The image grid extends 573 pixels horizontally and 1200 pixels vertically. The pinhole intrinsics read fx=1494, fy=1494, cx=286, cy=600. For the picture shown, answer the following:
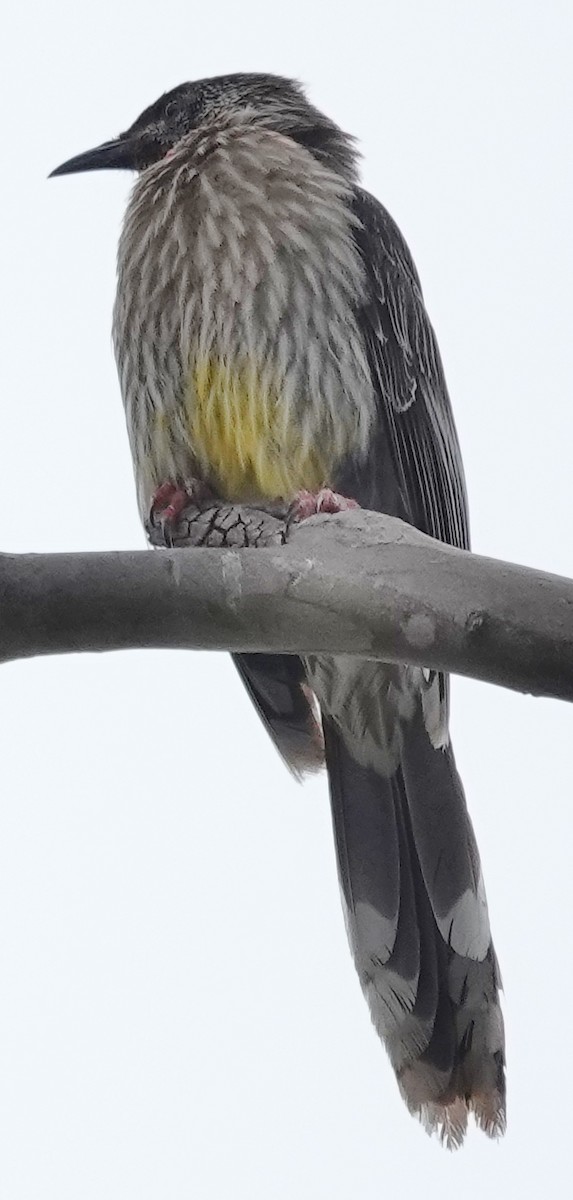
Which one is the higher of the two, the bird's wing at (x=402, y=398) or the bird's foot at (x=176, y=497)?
the bird's wing at (x=402, y=398)

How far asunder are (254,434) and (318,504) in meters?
0.38

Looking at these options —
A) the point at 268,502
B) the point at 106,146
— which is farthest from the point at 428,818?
the point at 106,146

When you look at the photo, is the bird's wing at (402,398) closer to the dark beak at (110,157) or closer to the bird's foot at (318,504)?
the bird's foot at (318,504)

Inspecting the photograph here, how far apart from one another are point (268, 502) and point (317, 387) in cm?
34

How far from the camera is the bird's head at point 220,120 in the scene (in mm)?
4656

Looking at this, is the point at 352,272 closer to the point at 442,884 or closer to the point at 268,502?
the point at 268,502

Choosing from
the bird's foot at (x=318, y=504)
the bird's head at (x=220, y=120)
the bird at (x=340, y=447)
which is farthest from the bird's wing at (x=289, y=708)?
the bird's head at (x=220, y=120)

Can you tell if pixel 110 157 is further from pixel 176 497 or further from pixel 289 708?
pixel 289 708

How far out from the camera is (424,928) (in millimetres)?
3928

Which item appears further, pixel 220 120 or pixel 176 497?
pixel 220 120

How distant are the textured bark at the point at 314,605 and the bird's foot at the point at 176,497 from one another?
135cm


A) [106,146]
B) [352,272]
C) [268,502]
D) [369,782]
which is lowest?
[369,782]

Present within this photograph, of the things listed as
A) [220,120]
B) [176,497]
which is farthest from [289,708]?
[220,120]

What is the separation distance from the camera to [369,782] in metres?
4.20
